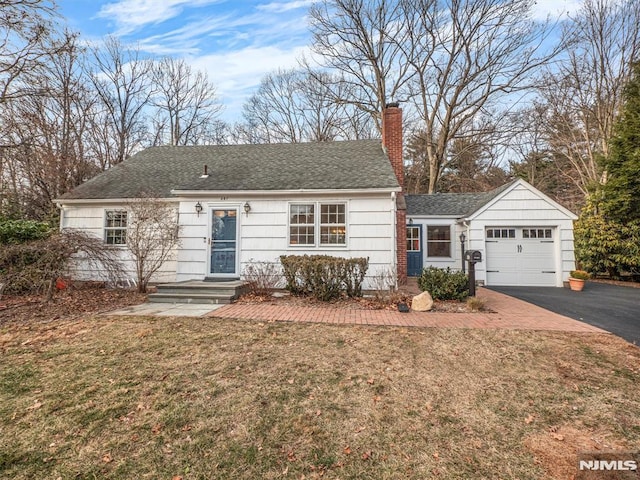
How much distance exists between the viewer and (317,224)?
9.18 meters

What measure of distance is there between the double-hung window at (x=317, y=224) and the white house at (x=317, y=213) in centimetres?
3

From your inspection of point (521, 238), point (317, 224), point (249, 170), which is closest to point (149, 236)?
point (249, 170)

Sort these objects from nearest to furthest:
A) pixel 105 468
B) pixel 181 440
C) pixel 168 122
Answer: pixel 105 468 → pixel 181 440 → pixel 168 122

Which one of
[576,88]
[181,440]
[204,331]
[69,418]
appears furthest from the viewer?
[576,88]

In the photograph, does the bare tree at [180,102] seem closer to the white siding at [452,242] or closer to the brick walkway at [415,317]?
the white siding at [452,242]

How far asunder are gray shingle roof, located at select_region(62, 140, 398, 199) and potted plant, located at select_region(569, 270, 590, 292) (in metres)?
7.33

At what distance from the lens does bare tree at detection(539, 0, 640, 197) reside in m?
15.1

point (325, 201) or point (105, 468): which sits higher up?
point (325, 201)

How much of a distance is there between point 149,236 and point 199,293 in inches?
102

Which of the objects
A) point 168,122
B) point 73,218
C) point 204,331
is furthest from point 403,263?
point 168,122

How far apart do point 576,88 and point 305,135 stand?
57.4 ft

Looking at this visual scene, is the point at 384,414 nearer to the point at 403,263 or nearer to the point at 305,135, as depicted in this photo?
the point at 403,263

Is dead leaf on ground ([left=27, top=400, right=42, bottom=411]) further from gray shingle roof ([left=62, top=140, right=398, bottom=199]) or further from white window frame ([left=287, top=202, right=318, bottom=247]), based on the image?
gray shingle roof ([left=62, top=140, right=398, bottom=199])

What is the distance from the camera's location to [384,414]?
118 inches
